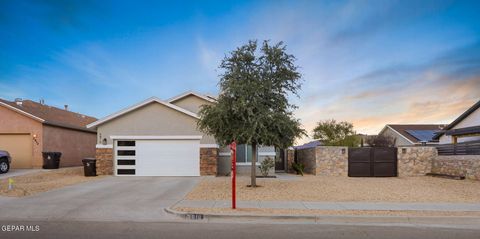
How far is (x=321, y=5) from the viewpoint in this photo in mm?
16672

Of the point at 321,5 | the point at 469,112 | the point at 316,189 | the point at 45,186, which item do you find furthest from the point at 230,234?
the point at 469,112

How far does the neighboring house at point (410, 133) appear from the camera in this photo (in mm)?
42781

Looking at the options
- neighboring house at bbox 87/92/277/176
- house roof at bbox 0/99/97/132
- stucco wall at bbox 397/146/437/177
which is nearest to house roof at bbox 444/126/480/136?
stucco wall at bbox 397/146/437/177

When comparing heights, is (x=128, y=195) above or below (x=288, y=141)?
below

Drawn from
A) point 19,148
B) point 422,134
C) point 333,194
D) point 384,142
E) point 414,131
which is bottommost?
point 333,194

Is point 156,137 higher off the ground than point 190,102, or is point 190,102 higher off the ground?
point 190,102

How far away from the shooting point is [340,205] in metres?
10.9

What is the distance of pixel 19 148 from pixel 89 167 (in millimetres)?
7064

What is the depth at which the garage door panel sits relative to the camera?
23781mm

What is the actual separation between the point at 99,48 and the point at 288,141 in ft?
38.6

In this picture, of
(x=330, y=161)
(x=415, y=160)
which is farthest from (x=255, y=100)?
(x=415, y=160)

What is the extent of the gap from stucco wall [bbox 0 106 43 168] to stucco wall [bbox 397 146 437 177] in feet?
72.8

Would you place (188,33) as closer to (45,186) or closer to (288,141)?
(288,141)

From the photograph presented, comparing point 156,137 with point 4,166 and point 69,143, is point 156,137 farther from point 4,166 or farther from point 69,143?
point 69,143
